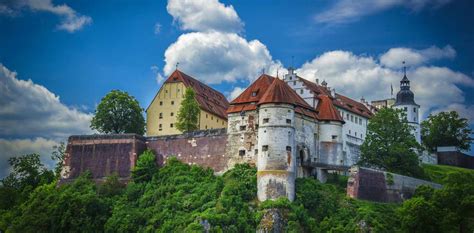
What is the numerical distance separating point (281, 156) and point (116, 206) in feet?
54.7

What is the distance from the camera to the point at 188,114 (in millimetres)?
77875

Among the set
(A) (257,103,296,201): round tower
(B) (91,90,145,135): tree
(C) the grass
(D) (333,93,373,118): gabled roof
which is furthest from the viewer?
(B) (91,90,145,135): tree

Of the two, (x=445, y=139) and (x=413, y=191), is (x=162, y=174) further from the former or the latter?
(x=445, y=139)

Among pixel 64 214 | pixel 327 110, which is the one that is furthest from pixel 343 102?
pixel 64 214

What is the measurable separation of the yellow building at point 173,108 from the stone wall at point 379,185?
2251 cm

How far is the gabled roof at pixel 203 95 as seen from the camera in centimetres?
8344

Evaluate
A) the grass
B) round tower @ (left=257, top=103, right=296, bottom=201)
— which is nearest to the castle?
round tower @ (left=257, top=103, right=296, bottom=201)

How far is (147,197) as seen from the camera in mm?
66562

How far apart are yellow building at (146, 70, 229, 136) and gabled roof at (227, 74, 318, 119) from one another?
12.8 m

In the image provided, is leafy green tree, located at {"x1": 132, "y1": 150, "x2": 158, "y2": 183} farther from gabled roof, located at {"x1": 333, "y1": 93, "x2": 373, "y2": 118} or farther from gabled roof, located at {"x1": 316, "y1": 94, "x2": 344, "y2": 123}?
gabled roof, located at {"x1": 333, "y1": 93, "x2": 373, "y2": 118}

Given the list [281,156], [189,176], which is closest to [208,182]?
[189,176]

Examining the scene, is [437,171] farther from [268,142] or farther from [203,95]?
[268,142]

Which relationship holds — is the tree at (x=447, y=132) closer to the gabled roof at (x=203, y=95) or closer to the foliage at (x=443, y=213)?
the gabled roof at (x=203, y=95)

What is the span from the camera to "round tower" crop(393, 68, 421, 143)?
95262 millimetres
